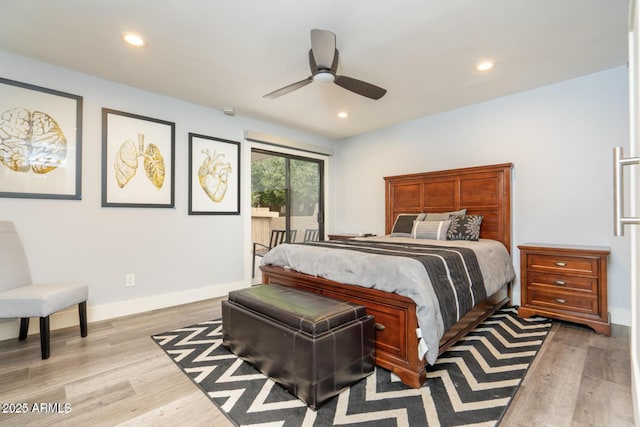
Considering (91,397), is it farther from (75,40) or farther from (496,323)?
(496,323)

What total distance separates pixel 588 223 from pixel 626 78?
4.68ft

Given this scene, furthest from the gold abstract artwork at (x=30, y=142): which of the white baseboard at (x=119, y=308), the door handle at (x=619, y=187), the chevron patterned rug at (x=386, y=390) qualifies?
the door handle at (x=619, y=187)

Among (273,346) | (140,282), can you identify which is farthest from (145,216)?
(273,346)

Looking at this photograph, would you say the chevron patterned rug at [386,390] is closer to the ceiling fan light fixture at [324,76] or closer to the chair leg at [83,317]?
the chair leg at [83,317]

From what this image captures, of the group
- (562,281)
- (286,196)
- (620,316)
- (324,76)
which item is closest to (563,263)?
→ (562,281)

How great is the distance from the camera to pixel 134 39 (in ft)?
7.80

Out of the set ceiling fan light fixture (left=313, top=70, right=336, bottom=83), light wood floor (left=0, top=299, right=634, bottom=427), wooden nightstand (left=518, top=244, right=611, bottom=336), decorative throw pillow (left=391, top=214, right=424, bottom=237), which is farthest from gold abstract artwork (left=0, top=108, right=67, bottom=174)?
wooden nightstand (left=518, top=244, right=611, bottom=336)

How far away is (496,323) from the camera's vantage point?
2896mm

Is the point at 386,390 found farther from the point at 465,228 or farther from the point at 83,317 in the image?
the point at 83,317

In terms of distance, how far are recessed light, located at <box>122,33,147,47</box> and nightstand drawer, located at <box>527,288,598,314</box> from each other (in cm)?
423

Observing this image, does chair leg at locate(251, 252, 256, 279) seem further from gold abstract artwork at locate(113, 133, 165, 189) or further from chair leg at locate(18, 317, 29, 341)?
chair leg at locate(18, 317, 29, 341)

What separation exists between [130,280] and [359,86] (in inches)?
122

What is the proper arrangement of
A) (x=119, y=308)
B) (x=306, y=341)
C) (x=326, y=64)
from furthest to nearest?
(x=119, y=308) → (x=326, y=64) → (x=306, y=341)

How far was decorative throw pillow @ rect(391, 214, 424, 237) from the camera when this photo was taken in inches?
153
